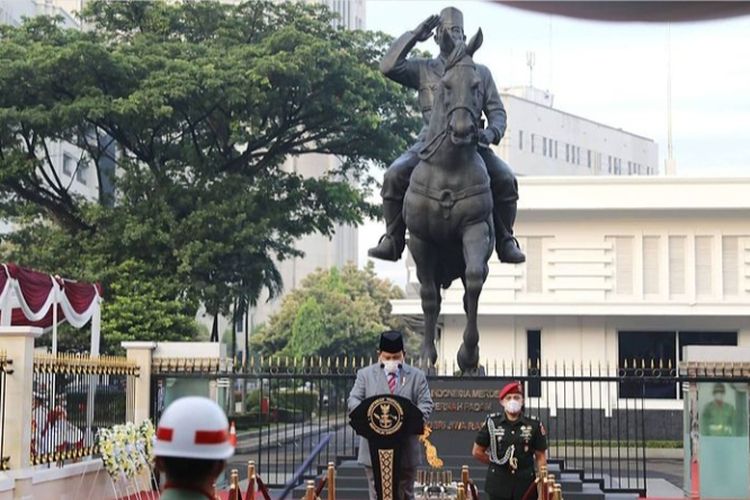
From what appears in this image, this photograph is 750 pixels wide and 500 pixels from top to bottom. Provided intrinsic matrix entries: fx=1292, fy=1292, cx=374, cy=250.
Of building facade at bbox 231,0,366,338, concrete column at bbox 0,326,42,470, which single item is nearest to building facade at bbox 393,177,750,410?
concrete column at bbox 0,326,42,470

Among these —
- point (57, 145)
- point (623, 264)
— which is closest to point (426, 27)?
point (623, 264)

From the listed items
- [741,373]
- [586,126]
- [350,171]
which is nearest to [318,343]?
[586,126]

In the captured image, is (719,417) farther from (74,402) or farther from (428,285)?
(74,402)

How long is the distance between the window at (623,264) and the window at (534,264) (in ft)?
6.65

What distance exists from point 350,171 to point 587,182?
663cm

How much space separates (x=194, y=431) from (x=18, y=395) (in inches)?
384

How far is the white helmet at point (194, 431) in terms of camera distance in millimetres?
2867

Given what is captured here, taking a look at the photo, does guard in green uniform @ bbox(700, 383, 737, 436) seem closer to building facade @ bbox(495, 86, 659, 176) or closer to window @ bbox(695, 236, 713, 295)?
window @ bbox(695, 236, 713, 295)

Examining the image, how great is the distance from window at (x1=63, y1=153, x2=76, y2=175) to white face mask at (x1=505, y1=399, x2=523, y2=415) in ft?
140

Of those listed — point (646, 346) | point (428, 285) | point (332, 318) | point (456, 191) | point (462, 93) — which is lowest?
point (646, 346)

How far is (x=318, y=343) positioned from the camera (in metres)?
59.6

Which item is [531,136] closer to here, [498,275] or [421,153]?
[498,275]

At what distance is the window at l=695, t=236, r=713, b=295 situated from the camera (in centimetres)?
3425

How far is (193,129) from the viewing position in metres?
31.0
